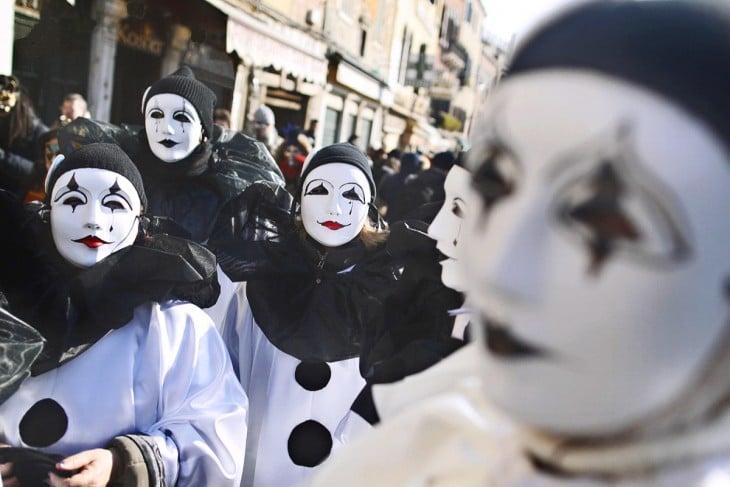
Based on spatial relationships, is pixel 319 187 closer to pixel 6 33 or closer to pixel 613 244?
pixel 613 244

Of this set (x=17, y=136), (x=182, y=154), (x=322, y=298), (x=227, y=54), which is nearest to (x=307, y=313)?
(x=322, y=298)

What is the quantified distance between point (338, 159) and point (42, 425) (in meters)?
1.14

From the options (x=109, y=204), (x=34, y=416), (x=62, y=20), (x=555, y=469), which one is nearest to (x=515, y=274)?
(x=555, y=469)

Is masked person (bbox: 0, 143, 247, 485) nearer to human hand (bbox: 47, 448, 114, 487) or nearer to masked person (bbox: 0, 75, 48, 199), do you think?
human hand (bbox: 47, 448, 114, 487)

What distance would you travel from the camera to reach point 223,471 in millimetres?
1645

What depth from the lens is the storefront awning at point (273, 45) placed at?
6457 mm

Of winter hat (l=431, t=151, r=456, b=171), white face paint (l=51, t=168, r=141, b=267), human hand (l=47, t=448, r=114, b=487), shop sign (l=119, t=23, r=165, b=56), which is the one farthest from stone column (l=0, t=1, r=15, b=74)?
human hand (l=47, t=448, r=114, b=487)

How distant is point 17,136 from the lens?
3312 millimetres

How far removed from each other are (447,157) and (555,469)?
4.27 metres

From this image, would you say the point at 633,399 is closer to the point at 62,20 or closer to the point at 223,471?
the point at 223,471

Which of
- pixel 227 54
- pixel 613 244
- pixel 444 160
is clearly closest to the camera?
pixel 613 244

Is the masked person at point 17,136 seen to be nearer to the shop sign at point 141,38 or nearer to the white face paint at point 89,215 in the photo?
the white face paint at point 89,215

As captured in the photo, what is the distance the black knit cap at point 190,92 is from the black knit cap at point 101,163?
1176 mm

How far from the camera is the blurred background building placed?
214 inches
